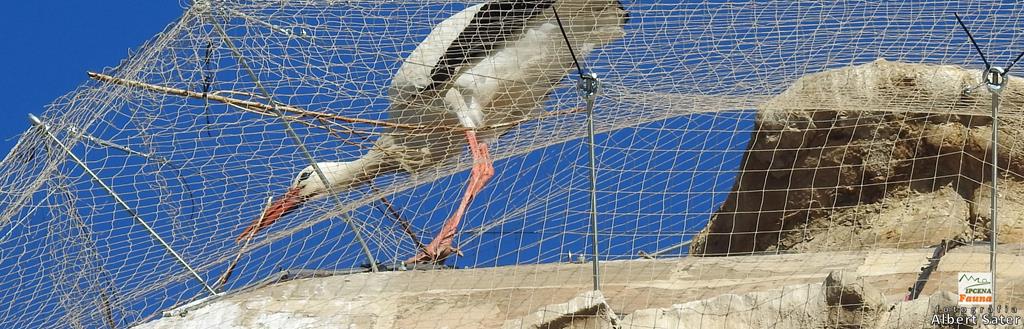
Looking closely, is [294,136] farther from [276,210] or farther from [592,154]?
[592,154]

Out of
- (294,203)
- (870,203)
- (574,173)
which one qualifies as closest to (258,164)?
(294,203)

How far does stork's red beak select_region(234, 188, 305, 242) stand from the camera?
8656 millimetres

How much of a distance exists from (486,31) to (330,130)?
106cm

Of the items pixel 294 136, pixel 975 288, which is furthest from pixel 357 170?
pixel 975 288

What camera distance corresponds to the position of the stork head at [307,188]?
8.80 m

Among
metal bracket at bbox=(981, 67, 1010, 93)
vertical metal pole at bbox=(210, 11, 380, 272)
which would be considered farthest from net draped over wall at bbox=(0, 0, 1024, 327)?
metal bracket at bbox=(981, 67, 1010, 93)

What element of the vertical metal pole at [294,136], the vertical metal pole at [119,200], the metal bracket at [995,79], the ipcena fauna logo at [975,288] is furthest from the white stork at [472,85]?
the ipcena fauna logo at [975,288]

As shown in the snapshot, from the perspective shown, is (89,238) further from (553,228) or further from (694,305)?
(694,305)

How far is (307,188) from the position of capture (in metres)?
9.62

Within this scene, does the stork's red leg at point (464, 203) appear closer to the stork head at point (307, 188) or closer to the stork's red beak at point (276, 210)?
the stork head at point (307, 188)

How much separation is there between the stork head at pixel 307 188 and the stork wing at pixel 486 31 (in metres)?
0.64

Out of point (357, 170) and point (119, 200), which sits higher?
point (357, 170)

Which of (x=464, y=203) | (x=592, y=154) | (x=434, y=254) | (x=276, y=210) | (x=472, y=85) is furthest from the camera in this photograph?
(x=472, y=85)

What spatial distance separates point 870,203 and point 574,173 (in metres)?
1.76
